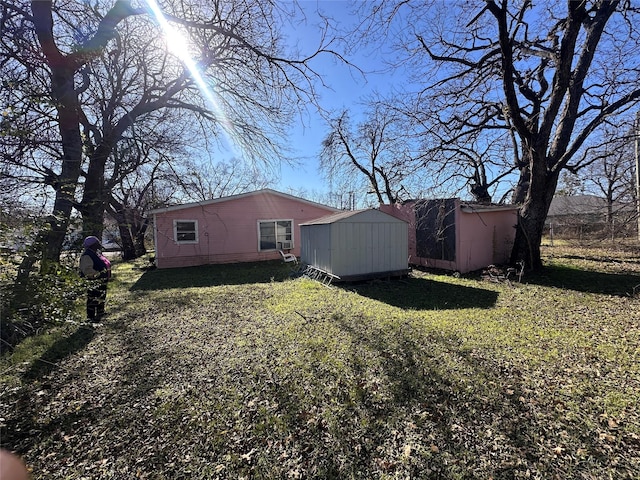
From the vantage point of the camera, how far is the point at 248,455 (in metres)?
2.16

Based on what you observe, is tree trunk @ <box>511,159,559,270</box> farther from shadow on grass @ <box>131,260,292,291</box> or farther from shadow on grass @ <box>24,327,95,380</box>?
shadow on grass @ <box>24,327,95,380</box>

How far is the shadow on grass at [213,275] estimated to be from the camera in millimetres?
8938

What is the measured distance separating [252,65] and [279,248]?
31.1ft

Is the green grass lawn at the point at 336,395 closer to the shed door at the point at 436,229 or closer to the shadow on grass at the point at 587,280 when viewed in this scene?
the shadow on grass at the point at 587,280

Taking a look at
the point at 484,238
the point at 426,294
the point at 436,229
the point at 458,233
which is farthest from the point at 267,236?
the point at 484,238

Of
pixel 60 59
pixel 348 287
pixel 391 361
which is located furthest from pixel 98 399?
pixel 348 287

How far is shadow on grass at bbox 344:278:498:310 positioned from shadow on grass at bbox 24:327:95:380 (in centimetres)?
551

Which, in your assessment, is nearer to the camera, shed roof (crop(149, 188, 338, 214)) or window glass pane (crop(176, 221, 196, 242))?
shed roof (crop(149, 188, 338, 214))

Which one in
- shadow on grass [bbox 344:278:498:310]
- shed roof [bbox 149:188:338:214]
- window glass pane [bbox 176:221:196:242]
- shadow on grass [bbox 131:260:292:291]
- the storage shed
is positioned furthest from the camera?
window glass pane [bbox 176:221:196:242]

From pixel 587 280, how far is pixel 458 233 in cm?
341

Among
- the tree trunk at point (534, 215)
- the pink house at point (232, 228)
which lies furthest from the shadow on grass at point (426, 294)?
the pink house at point (232, 228)

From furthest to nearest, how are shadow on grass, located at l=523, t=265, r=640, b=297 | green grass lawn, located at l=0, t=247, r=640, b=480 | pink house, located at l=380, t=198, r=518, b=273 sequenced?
1. pink house, located at l=380, t=198, r=518, b=273
2. shadow on grass, located at l=523, t=265, r=640, b=297
3. green grass lawn, located at l=0, t=247, r=640, b=480

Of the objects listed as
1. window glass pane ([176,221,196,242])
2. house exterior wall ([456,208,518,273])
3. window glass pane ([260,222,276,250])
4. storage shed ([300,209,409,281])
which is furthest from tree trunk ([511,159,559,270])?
window glass pane ([176,221,196,242])

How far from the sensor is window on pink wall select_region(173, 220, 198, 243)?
1259 centimetres
